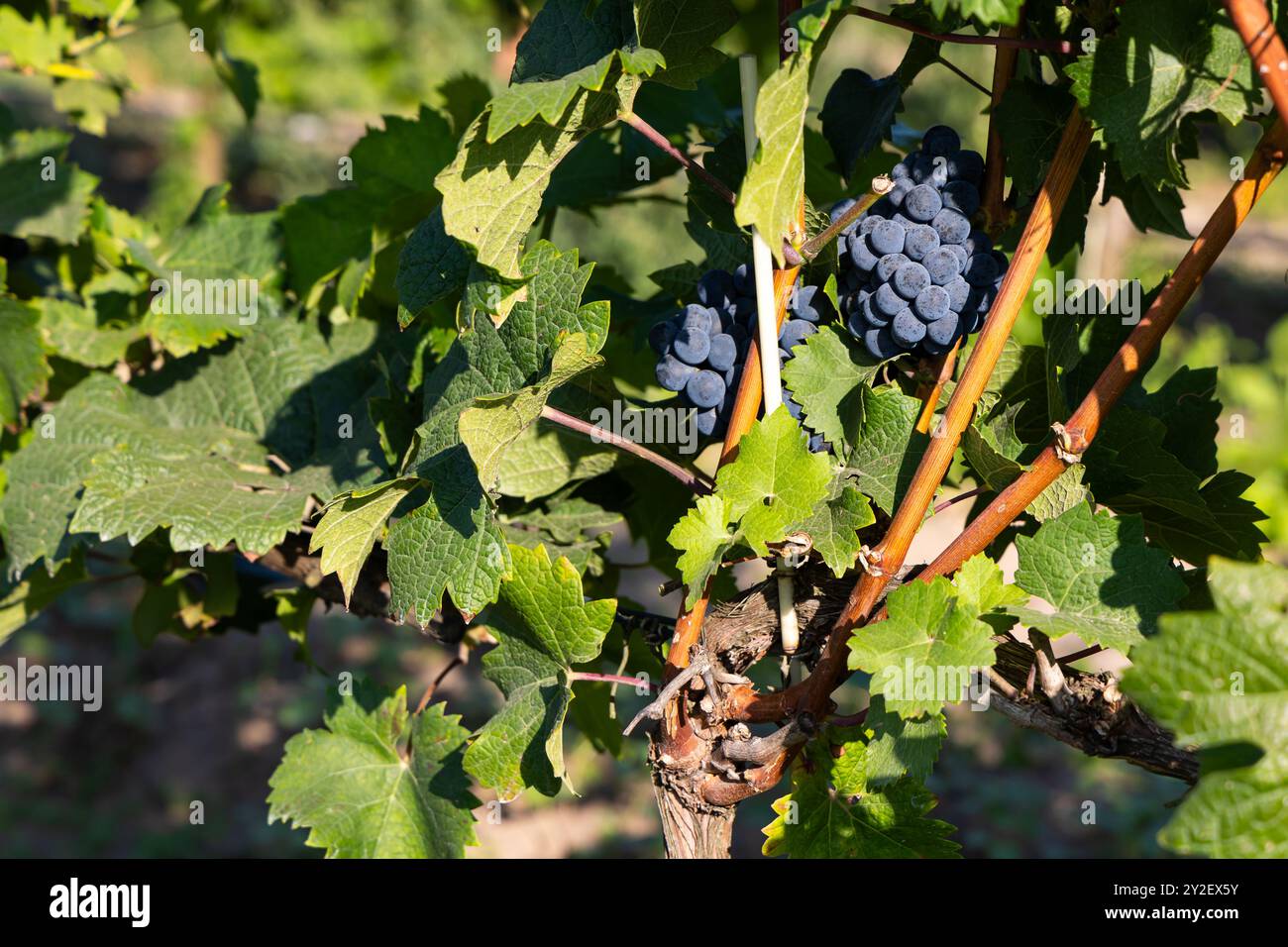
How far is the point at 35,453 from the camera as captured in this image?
4.10 ft

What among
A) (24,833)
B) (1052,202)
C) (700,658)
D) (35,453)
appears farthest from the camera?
(24,833)

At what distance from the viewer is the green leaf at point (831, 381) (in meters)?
0.88

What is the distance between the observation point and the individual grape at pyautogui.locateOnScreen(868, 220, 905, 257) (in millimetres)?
839

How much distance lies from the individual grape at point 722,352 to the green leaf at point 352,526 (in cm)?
26

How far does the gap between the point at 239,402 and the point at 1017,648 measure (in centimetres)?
89

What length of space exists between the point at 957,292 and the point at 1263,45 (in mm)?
259

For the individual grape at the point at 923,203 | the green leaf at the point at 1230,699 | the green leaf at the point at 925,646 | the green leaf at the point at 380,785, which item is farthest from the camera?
the green leaf at the point at 380,785

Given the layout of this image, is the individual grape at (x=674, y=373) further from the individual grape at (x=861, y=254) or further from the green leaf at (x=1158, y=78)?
the green leaf at (x=1158, y=78)

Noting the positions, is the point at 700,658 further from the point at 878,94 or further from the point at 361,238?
the point at 361,238

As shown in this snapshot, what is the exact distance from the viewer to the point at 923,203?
0.84m

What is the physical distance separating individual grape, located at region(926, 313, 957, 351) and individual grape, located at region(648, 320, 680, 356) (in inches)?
8.3

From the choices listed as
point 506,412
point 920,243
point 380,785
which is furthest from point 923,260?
point 380,785

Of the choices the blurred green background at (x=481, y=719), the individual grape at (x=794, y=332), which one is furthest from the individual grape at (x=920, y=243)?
the blurred green background at (x=481, y=719)
